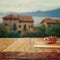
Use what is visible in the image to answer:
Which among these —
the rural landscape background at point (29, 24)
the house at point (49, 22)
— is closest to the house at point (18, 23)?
the rural landscape background at point (29, 24)

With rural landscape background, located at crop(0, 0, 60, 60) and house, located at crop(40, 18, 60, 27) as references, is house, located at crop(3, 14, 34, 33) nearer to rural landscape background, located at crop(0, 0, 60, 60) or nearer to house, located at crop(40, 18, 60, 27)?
rural landscape background, located at crop(0, 0, 60, 60)

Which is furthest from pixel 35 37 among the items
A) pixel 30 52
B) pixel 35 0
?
pixel 35 0

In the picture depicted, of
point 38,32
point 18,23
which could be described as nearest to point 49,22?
point 38,32

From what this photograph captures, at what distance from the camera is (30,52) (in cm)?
154

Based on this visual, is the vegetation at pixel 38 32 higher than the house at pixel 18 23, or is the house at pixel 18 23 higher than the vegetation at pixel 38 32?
the house at pixel 18 23

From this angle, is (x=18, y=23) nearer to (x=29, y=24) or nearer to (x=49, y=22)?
(x=29, y=24)

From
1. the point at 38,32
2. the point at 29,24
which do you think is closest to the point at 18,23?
the point at 29,24

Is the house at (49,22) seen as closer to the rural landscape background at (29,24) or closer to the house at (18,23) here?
the rural landscape background at (29,24)

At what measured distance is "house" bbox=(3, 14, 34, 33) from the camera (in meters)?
1.58

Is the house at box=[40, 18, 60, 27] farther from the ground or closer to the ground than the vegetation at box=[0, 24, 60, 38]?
farther from the ground

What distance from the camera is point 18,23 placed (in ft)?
5.19

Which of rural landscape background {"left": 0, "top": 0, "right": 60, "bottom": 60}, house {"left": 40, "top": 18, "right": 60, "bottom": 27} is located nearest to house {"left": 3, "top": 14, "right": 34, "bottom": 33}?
rural landscape background {"left": 0, "top": 0, "right": 60, "bottom": 60}

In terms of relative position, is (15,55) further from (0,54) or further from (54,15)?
(54,15)

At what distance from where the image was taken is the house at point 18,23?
1.58 meters
